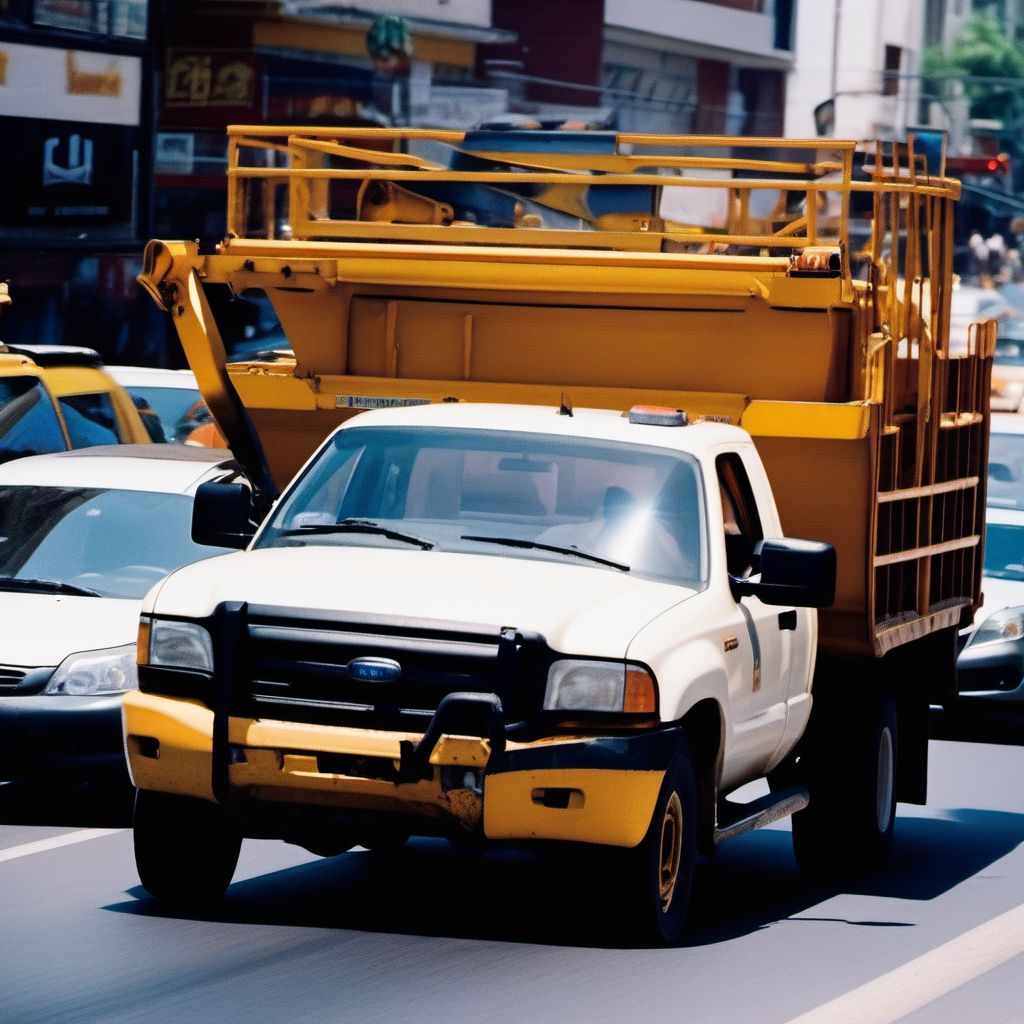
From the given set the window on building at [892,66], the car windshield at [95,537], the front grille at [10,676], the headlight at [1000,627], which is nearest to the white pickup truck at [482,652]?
the front grille at [10,676]

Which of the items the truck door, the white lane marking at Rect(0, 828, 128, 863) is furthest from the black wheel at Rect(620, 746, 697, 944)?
the white lane marking at Rect(0, 828, 128, 863)

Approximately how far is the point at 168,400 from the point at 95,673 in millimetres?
9104

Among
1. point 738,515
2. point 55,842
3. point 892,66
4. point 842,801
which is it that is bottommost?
point 55,842

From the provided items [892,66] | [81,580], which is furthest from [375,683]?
[892,66]

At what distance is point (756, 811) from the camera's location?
872cm

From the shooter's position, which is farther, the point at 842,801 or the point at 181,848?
the point at 842,801

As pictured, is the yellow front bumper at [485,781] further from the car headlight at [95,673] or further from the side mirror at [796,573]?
the car headlight at [95,673]

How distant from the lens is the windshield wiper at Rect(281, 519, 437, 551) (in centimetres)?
835

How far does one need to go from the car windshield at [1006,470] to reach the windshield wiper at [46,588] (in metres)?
6.99

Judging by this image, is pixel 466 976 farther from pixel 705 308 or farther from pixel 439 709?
pixel 705 308

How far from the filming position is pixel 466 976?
24.6 feet

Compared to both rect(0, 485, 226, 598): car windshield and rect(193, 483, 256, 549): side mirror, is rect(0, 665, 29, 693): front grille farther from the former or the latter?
rect(193, 483, 256, 549): side mirror

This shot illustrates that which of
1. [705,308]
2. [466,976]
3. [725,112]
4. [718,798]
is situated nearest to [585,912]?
[718,798]

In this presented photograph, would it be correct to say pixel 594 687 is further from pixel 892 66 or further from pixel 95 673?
pixel 892 66
